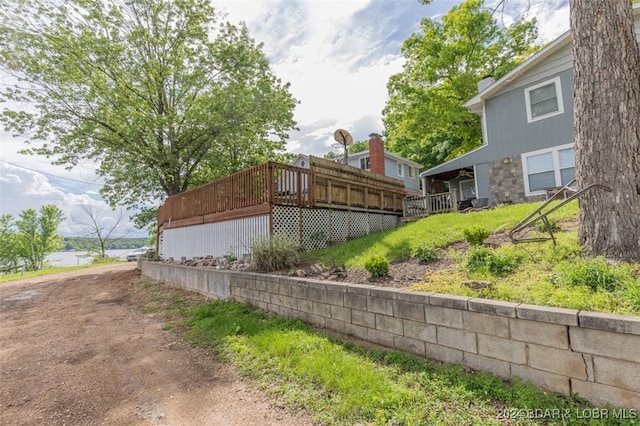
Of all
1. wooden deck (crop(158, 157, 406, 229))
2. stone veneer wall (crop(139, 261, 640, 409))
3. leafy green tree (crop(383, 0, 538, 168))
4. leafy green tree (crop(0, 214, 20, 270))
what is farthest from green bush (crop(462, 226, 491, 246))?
leafy green tree (crop(0, 214, 20, 270))

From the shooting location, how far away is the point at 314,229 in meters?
8.20

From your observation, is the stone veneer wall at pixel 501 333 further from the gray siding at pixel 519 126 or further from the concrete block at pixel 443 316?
the gray siding at pixel 519 126

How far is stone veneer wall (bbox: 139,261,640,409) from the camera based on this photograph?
1.99 meters

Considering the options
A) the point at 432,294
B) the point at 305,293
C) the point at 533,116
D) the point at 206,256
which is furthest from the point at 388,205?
the point at 432,294

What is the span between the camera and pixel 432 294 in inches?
119

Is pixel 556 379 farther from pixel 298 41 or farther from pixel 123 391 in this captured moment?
pixel 298 41

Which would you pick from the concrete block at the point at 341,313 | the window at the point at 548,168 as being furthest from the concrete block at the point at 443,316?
the window at the point at 548,168

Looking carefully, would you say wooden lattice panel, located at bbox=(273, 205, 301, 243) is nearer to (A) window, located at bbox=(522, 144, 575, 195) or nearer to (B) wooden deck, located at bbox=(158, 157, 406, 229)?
(B) wooden deck, located at bbox=(158, 157, 406, 229)

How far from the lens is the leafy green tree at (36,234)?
112 feet

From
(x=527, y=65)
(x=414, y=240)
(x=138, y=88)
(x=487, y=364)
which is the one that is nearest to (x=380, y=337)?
(x=487, y=364)

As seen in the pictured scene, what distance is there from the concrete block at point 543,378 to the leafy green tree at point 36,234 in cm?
4711

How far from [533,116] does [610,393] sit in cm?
1099

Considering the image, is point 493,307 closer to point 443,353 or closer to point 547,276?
point 443,353

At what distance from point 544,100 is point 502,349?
36.2 ft
